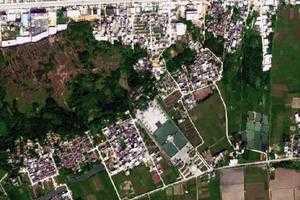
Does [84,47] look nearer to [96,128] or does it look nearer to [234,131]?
[96,128]

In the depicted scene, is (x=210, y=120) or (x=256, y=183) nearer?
(x=210, y=120)

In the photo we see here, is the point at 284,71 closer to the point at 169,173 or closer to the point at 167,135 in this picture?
the point at 167,135

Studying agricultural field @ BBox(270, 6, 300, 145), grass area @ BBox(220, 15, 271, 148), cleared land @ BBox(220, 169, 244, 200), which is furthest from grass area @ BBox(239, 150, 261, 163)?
agricultural field @ BBox(270, 6, 300, 145)

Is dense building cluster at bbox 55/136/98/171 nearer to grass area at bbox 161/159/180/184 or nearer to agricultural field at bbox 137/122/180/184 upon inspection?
agricultural field at bbox 137/122/180/184

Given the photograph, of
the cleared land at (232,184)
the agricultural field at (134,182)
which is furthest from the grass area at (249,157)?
the agricultural field at (134,182)

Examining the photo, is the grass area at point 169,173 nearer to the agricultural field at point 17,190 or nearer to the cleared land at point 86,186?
the cleared land at point 86,186

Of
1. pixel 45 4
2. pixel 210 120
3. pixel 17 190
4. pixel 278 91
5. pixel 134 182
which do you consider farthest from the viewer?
pixel 278 91

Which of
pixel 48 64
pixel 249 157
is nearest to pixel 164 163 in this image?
pixel 249 157
